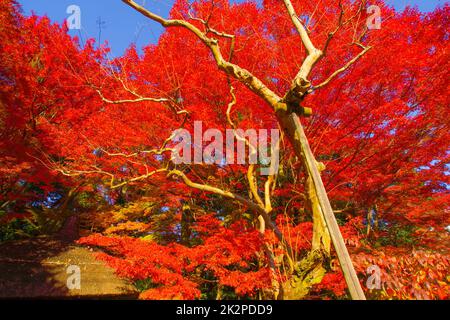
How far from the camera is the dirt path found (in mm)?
8266

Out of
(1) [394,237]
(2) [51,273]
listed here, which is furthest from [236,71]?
(1) [394,237]

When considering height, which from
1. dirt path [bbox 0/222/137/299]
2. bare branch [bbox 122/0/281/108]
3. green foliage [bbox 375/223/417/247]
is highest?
bare branch [bbox 122/0/281/108]

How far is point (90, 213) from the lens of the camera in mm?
14180

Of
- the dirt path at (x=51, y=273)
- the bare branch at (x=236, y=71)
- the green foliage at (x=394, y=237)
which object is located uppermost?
the bare branch at (x=236, y=71)

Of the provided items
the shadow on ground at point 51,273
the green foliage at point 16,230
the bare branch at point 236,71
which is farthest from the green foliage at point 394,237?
the green foliage at point 16,230

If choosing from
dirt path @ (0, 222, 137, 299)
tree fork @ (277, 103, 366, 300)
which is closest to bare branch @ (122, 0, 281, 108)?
tree fork @ (277, 103, 366, 300)

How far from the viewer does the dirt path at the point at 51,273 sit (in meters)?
8.27

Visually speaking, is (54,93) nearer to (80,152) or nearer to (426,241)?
(80,152)

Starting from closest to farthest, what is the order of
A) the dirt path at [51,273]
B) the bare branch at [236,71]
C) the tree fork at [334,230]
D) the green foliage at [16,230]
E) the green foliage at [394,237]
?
1. the tree fork at [334,230]
2. the bare branch at [236,71]
3. the dirt path at [51,273]
4. the green foliage at [394,237]
5. the green foliage at [16,230]

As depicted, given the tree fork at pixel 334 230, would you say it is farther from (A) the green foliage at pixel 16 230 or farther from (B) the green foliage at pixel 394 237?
(A) the green foliage at pixel 16 230

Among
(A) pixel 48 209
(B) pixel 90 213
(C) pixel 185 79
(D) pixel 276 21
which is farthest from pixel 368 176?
(A) pixel 48 209

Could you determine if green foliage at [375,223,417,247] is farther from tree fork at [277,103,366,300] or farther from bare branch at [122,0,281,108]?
tree fork at [277,103,366,300]

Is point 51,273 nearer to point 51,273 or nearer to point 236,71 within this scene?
point 51,273
